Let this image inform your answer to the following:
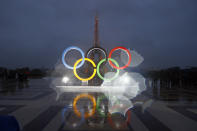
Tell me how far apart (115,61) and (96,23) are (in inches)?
342

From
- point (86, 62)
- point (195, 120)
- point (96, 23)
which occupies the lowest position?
point (195, 120)

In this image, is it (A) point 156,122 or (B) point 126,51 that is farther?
(B) point 126,51

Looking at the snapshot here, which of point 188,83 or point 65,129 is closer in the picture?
point 65,129

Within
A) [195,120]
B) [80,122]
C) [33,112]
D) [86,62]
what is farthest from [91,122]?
[86,62]

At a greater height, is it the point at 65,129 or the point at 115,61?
the point at 115,61

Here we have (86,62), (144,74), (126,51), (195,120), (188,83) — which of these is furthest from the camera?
(144,74)

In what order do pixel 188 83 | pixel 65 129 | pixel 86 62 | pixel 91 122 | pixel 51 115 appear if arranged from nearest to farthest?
pixel 65 129 < pixel 91 122 < pixel 51 115 < pixel 86 62 < pixel 188 83

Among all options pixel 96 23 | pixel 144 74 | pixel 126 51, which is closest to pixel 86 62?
pixel 126 51

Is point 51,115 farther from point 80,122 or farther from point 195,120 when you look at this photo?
point 195,120

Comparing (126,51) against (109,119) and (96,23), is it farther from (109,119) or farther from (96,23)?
(109,119)

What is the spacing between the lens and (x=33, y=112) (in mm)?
8992

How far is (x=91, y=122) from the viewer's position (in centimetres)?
723

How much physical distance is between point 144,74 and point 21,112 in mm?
38880

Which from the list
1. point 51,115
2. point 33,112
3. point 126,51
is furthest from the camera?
point 126,51
